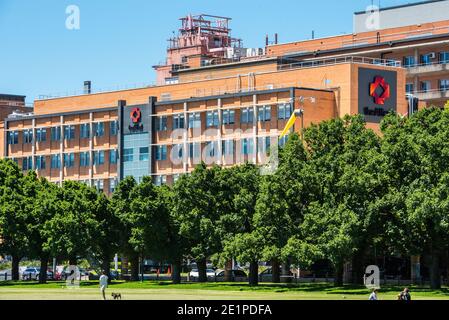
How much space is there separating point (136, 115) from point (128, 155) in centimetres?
576

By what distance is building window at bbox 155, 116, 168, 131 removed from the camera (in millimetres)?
157625

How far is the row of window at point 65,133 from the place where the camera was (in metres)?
165

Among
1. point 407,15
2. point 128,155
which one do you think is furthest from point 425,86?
point 128,155

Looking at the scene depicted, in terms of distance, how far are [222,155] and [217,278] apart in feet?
71.7

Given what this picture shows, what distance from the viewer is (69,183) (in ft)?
429

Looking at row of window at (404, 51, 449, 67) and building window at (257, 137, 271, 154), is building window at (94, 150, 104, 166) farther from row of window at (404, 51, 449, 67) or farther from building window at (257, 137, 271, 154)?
row of window at (404, 51, 449, 67)

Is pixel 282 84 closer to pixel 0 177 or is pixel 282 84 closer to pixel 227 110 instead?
pixel 227 110

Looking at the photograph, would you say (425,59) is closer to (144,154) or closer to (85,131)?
(144,154)

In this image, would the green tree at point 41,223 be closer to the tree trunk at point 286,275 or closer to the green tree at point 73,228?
the green tree at point 73,228

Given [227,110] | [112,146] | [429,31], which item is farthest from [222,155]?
[429,31]

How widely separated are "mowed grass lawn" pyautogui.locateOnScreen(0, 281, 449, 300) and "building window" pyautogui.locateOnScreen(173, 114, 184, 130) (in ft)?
130

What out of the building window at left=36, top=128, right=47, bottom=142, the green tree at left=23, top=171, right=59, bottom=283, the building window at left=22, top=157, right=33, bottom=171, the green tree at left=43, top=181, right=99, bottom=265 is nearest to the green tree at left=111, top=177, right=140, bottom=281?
the green tree at left=43, top=181, right=99, bottom=265

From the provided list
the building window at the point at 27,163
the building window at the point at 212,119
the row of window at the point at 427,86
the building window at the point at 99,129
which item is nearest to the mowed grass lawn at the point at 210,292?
the building window at the point at 212,119

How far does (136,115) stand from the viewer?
6299 inches
